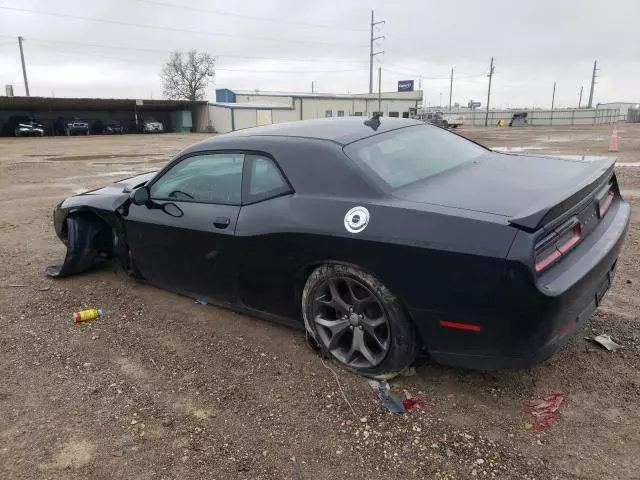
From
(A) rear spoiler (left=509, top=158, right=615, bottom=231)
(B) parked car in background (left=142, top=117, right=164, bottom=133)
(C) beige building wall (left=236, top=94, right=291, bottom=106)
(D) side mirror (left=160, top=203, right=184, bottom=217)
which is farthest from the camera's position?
(C) beige building wall (left=236, top=94, right=291, bottom=106)

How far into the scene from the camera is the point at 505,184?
2.85 meters

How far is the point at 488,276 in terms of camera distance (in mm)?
2236

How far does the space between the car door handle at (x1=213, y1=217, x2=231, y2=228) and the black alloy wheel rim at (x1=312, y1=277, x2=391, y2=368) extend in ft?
2.69

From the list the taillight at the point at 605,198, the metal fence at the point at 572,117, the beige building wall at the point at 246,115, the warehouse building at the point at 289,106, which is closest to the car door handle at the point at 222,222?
the taillight at the point at 605,198

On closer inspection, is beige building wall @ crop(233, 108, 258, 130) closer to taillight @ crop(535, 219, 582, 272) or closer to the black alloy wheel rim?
the black alloy wheel rim

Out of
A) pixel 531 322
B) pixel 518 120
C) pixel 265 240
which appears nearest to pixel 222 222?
pixel 265 240

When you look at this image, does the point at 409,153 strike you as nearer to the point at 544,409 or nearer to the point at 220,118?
the point at 544,409

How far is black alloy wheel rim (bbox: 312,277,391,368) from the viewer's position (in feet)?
9.16

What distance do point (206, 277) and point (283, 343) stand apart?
75 cm

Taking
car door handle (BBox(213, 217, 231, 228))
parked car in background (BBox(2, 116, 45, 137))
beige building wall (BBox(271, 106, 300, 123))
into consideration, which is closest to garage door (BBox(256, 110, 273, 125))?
beige building wall (BBox(271, 106, 300, 123))

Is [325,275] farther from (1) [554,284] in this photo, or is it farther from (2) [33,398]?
(2) [33,398]

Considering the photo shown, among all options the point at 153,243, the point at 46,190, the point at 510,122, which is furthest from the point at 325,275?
the point at 510,122

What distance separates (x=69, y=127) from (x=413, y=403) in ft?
149

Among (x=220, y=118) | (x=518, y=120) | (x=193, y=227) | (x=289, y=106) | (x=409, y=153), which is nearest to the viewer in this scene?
(x=409, y=153)
